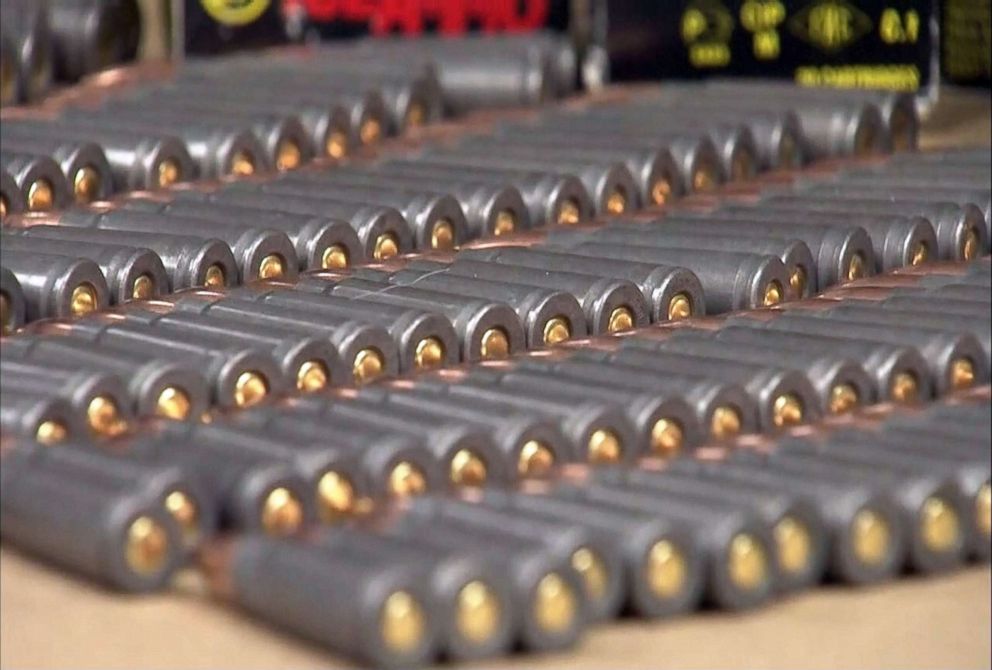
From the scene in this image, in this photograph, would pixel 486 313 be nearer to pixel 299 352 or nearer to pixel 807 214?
pixel 299 352

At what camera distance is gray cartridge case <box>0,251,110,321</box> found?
4.52 meters

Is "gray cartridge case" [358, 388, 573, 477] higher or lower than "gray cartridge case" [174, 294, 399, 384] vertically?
lower

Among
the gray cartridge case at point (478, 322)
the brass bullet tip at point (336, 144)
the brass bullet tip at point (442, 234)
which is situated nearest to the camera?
the gray cartridge case at point (478, 322)

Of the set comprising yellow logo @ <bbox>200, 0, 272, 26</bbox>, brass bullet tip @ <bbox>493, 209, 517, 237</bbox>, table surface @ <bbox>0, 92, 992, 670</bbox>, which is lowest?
table surface @ <bbox>0, 92, 992, 670</bbox>

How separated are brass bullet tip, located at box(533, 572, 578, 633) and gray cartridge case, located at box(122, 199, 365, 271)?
2118 millimetres

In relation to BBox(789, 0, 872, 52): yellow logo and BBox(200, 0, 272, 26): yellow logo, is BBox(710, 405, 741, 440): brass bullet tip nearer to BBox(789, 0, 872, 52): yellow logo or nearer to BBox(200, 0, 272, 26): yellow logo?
BBox(789, 0, 872, 52): yellow logo

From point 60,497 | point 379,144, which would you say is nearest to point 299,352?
point 60,497

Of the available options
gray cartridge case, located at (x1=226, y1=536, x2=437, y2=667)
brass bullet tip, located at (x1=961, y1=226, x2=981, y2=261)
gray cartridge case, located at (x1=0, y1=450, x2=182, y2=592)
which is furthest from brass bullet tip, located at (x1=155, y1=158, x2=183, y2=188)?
gray cartridge case, located at (x1=226, y1=536, x2=437, y2=667)

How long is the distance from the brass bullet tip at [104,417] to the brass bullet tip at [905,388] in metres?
1.46

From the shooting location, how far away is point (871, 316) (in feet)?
13.7

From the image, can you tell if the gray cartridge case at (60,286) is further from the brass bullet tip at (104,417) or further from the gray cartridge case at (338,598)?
the gray cartridge case at (338,598)

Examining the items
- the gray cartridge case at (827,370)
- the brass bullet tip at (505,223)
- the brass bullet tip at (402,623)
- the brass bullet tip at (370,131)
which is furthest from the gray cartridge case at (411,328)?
the brass bullet tip at (370,131)

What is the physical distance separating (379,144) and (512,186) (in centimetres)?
94

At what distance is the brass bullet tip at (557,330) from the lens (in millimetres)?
4270
